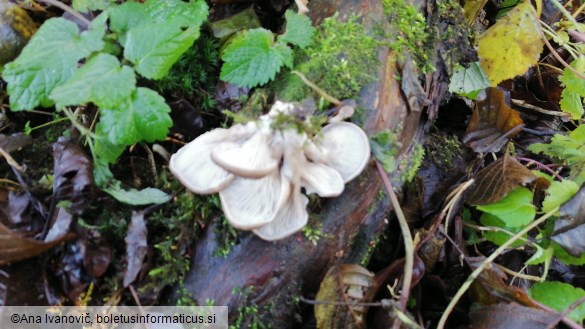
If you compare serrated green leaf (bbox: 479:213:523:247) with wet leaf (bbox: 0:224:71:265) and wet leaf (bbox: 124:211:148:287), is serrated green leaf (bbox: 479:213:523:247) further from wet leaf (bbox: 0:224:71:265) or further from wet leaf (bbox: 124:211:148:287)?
wet leaf (bbox: 0:224:71:265)

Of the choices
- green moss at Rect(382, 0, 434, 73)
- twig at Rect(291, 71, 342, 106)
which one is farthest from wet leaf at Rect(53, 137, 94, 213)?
green moss at Rect(382, 0, 434, 73)

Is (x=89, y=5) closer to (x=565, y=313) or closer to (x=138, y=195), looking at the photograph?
(x=138, y=195)

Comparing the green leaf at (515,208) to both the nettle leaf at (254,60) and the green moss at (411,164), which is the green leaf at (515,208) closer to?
the green moss at (411,164)

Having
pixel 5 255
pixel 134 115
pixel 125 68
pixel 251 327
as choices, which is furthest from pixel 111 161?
pixel 251 327

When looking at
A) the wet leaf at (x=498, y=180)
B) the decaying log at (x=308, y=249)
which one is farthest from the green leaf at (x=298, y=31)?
the wet leaf at (x=498, y=180)

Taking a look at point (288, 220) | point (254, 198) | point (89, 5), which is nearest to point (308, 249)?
point (288, 220)

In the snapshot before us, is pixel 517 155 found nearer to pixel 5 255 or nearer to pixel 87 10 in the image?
pixel 87 10

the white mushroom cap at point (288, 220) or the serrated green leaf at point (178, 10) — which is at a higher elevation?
the serrated green leaf at point (178, 10)
